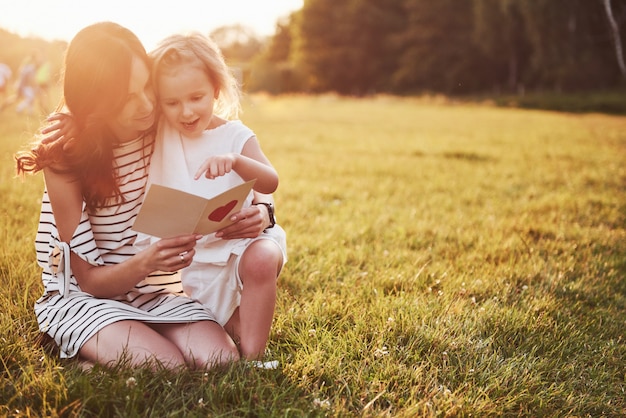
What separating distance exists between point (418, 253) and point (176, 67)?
221 centimetres

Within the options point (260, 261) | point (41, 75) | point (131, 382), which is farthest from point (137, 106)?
point (41, 75)

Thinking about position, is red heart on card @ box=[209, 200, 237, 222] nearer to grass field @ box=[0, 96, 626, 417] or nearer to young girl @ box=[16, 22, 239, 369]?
young girl @ box=[16, 22, 239, 369]

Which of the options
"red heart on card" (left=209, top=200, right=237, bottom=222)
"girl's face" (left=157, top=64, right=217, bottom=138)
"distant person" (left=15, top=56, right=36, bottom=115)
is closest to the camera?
"red heart on card" (left=209, top=200, right=237, bottom=222)

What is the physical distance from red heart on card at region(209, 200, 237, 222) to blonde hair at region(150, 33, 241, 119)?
67 centimetres

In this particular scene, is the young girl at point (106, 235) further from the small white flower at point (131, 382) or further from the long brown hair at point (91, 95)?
the small white flower at point (131, 382)

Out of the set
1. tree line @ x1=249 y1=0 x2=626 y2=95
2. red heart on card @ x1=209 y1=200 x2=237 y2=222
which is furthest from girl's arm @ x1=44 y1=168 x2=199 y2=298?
tree line @ x1=249 y1=0 x2=626 y2=95

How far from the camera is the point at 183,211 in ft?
6.40

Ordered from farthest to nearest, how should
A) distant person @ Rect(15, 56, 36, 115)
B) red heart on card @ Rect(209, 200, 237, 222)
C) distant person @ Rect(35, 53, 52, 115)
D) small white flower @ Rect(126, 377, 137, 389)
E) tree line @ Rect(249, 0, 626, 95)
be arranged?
1. tree line @ Rect(249, 0, 626, 95)
2. distant person @ Rect(35, 53, 52, 115)
3. distant person @ Rect(15, 56, 36, 115)
4. red heart on card @ Rect(209, 200, 237, 222)
5. small white flower @ Rect(126, 377, 137, 389)

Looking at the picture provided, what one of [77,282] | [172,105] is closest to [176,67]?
[172,105]

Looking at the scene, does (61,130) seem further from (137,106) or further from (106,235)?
(106,235)

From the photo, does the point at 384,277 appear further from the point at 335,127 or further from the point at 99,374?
the point at 335,127

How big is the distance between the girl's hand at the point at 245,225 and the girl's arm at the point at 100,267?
168 mm

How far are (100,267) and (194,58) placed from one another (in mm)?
981

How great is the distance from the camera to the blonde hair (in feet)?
7.45
